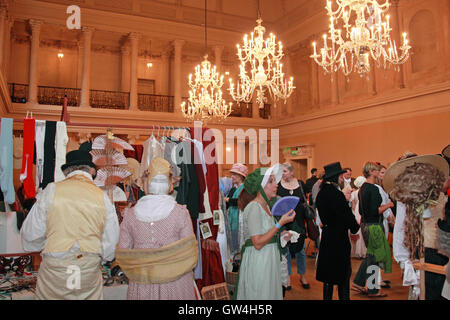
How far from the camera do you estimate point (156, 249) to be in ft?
6.61

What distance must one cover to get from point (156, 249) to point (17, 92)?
1440 cm

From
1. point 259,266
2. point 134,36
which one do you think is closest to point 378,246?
point 259,266

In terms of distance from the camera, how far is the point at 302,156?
13625 mm

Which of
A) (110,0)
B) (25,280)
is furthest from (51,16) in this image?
(25,280)

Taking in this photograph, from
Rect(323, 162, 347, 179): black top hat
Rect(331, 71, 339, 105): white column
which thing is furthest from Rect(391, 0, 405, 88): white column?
Rect(323, 162, 347, 179): black top hat

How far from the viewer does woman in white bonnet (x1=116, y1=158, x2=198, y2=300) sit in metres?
2.04

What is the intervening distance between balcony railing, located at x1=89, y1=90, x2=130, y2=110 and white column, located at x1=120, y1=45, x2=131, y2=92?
757mm

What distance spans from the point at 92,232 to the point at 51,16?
13.5m

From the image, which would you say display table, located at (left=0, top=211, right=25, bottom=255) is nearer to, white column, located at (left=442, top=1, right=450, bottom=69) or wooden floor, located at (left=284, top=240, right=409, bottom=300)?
wooden floor, located at (left=284, top=240, right=409, bottom=300)

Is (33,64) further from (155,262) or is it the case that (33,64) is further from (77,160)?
(155,262)

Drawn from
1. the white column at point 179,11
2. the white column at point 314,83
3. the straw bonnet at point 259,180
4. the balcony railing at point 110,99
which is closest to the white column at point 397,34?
the white column at point 314,83

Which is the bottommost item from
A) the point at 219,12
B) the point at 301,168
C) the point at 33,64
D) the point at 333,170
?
the point at 333,170

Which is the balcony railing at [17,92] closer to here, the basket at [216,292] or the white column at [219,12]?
the white column at [219,12]
